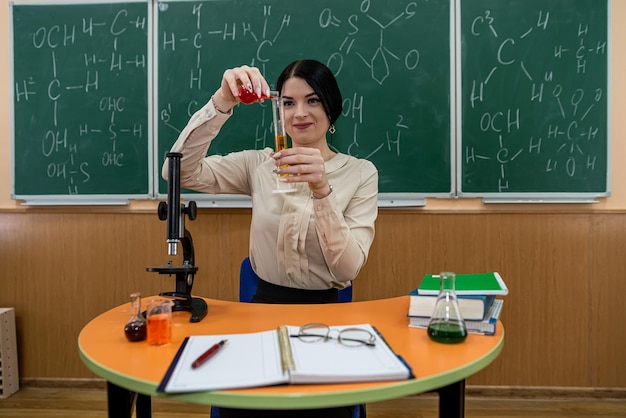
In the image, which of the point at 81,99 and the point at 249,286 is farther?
the point at 81,99

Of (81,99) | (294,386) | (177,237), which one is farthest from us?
(81,99)

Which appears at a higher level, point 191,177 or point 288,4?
point 288,4

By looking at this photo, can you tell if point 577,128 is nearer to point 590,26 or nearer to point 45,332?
point 590,26

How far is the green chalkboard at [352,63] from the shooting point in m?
2.45

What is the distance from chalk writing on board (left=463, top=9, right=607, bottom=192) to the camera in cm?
242

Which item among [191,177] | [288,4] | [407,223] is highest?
[288,4]

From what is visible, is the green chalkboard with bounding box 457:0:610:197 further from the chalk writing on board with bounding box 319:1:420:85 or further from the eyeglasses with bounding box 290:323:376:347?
the eyeglasses with bounding box 290:323:376:347

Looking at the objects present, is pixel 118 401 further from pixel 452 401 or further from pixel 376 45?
pixel 376 45

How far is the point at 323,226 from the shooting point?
1265mm

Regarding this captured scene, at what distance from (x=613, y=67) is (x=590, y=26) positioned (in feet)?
0.85

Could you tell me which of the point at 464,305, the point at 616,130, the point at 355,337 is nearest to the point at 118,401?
the point at 355,337

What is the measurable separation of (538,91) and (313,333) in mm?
2107

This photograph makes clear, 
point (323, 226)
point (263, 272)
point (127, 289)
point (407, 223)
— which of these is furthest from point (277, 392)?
point (127, 289)

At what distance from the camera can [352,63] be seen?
2.48 metres
